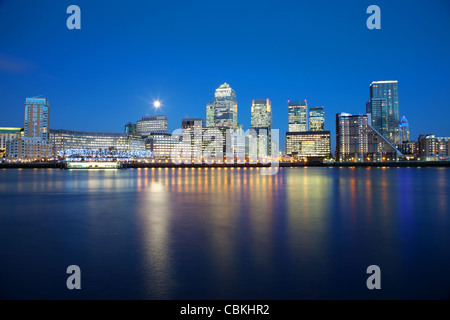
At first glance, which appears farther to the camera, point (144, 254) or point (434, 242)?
point (434, 242)

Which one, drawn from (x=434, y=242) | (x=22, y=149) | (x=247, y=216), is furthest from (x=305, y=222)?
(x=22, y=149)

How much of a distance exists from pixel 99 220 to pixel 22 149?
8064 inches

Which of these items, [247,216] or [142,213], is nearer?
[247,216]

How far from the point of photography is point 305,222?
15.2 m

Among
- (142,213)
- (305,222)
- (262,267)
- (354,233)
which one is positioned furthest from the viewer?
(142,213)

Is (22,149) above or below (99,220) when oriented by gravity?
above

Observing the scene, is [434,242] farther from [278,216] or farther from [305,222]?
[278,216]

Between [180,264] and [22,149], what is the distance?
214 metres

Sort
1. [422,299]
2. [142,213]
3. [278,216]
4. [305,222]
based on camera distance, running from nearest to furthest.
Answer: [422,299] < [305,222] < [278,216] < [142,213]

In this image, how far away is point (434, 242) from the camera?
11.5 meters

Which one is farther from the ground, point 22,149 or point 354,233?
point 22,149
